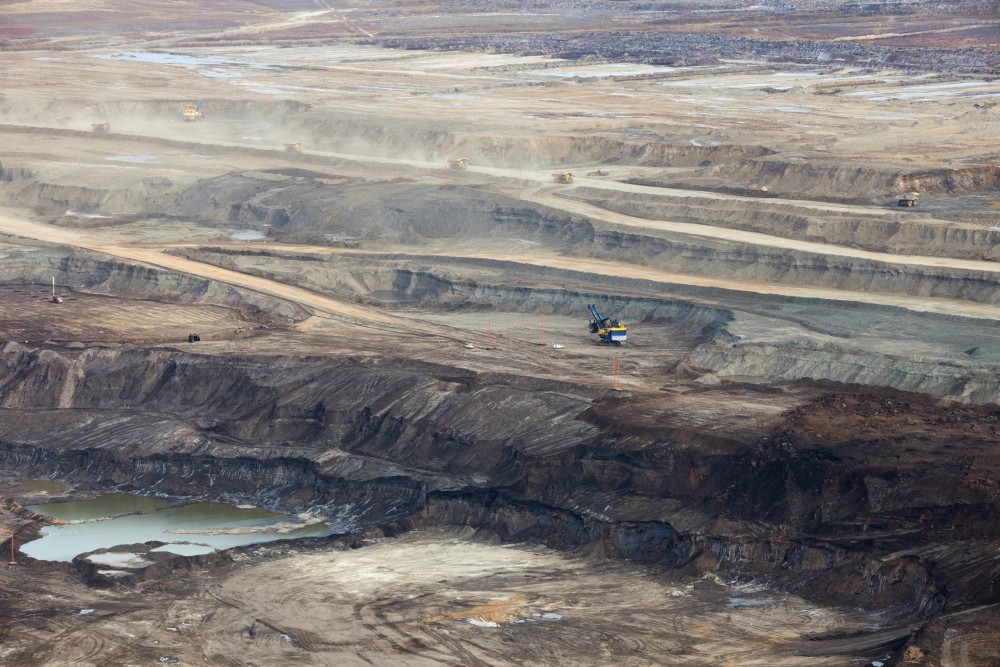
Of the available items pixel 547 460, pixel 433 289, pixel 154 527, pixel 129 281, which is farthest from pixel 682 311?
pixel 129 281

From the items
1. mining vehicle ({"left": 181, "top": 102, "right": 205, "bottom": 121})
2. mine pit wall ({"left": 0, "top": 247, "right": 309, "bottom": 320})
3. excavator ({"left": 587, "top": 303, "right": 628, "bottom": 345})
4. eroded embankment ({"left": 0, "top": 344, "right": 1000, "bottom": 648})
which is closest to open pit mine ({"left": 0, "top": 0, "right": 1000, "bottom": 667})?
eroded embankment ({"left": 0, "top": 344, "right": 1000, "bottom": 648})

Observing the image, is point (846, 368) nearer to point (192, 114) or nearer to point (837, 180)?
point (837, 180)

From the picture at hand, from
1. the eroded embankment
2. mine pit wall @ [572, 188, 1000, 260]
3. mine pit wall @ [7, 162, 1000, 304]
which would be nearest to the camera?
the eroded embankment

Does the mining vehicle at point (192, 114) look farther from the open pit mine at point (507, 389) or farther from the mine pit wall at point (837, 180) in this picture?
the mine pit wall at point (837, 180)

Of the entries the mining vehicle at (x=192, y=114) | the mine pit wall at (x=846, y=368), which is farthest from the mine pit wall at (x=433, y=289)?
the mining vehicle at (x=192, y=114)

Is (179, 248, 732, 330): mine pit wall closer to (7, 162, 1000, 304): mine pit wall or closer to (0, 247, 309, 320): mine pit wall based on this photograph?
(0, 247, 309, 320): mine pit wall

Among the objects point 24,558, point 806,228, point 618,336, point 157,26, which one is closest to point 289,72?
point 157,26

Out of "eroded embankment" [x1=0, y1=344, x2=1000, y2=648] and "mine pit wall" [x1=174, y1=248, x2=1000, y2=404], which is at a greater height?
"mine pit wall" [x1=174, y1=248, x2=1000, y2=404]
